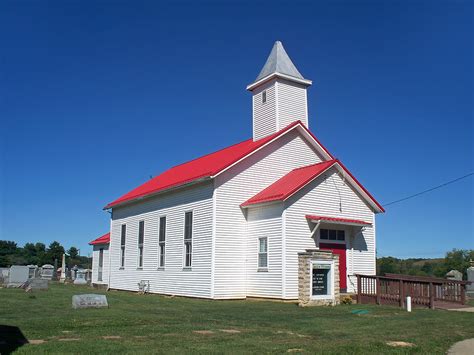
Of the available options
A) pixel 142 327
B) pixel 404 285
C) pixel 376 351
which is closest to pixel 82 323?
pixel 142 327

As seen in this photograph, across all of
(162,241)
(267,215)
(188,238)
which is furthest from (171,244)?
(267,215)

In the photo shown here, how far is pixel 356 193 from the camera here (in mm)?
25297

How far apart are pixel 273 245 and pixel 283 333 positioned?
10.3 meters

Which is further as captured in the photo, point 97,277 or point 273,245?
point 97,277

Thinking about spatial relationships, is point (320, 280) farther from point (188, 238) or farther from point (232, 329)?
point (232, 329)

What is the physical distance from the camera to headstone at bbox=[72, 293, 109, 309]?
1636 cm

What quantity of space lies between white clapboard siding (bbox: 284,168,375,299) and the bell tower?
4.77 meters

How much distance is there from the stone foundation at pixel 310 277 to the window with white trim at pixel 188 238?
7010 mm

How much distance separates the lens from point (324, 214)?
23547 millimetres

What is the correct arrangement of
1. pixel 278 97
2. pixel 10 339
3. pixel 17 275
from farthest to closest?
pixel 17 275 → pixel 278 97 → pixel 10 339

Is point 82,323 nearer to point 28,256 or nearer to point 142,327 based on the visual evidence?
point 142,327

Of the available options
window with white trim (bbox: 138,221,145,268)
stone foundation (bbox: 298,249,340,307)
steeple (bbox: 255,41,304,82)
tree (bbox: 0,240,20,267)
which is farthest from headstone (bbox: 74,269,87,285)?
tree (bbox: 0,240,20,267)

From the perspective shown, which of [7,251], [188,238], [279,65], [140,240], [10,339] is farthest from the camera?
[7,251]

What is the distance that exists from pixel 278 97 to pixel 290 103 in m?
0.80
